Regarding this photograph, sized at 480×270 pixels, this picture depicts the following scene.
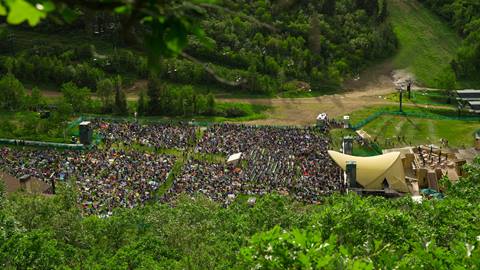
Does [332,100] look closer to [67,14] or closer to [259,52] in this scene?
[259,52]

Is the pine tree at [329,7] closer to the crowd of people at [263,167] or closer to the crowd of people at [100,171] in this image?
the crowd of people at [263,167]

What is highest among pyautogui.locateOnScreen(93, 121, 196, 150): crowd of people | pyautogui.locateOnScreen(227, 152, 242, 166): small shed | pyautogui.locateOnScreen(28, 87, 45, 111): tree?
pyautogui.locateOnScreen(28, 87, 45, 111): tree

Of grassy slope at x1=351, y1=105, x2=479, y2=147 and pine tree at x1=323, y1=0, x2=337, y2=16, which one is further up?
pine tree at x1=323, y1=0, x2=337, y2=16

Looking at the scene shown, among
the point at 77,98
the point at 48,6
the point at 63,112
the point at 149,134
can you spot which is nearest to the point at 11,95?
the point at 77,98

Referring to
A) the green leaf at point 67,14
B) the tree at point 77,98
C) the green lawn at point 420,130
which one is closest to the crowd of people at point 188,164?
the tree at point 77,98

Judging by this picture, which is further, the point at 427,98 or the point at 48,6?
the point at 427,98

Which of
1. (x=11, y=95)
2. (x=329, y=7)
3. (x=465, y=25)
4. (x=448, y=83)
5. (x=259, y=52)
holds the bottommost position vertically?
(x=448, y=83)

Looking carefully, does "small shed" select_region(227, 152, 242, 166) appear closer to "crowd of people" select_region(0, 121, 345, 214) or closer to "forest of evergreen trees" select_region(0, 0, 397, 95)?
"crowd of people" select_region(0, 121, 345, 214)

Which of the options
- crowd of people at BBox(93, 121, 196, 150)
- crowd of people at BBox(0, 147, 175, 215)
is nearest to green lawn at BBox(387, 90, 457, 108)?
crowd of people at BBox(93, 121, 196, 150)
